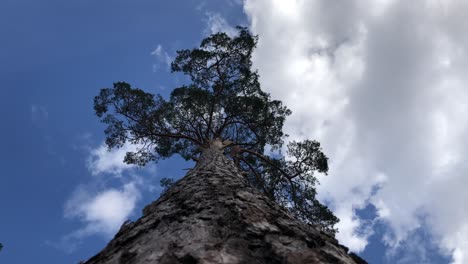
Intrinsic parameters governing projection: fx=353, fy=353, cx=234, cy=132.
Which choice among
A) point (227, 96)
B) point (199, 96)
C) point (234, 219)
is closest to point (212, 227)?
point (234, 219)

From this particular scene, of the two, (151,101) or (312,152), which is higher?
(151,101)

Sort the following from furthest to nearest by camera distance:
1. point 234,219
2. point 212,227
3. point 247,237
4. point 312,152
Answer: point 312,152, point 234,219, point 212,227, point 247,237

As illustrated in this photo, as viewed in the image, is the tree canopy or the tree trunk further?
the tree canopy

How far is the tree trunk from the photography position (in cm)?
178

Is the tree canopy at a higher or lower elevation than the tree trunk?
higher

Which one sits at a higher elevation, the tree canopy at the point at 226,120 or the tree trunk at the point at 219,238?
the tree canopy at the point at 226,120

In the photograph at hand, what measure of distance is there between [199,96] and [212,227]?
1001 cm

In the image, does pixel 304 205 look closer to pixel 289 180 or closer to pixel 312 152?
pixel 289 180

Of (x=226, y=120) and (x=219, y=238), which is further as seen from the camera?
(x=226, y=120)

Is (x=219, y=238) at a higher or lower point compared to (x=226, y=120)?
lower

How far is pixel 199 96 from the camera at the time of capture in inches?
474

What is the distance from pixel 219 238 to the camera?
2.02 meters

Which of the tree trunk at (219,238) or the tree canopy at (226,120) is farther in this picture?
the tree canopy at (226,120)

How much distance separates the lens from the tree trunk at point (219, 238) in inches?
70.2
